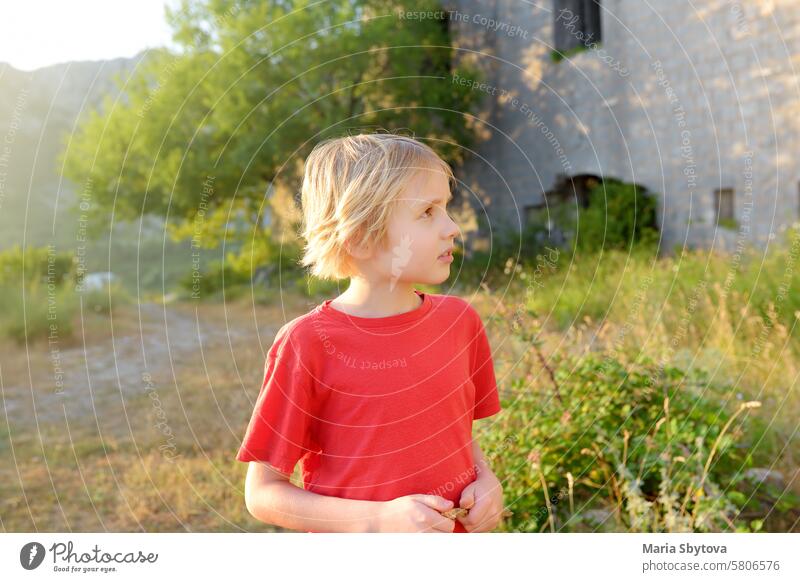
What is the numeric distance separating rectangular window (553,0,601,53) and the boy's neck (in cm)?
1023

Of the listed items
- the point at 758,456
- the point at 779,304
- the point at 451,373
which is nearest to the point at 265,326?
the point at 779,304

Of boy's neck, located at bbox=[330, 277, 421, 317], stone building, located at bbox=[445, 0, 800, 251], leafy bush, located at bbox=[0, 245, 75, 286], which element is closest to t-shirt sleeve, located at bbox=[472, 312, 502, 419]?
boy's neck, located at bbox=[330, 277, 421, 317]

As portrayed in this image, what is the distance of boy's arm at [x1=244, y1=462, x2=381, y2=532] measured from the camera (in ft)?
4.90

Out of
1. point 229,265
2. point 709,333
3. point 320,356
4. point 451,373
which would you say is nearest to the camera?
point 320,356

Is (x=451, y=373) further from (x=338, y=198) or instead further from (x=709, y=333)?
(x=709, y=333)

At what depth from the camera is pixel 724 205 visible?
376 inches

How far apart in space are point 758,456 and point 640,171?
6.97 m

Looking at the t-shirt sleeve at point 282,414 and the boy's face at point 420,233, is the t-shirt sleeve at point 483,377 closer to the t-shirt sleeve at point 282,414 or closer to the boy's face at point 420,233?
the boy's face at point 420,233

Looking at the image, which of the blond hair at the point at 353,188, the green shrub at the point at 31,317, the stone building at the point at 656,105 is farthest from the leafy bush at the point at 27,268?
Result: the blond hair at the point at 353,188

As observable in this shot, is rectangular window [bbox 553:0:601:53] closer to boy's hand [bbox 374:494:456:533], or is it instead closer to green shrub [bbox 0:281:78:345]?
green shrub [bbox 0:281:78:345]

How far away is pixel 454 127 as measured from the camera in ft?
40.6

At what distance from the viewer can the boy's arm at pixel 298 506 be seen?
1494 mm

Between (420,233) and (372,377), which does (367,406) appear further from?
(420,233)
